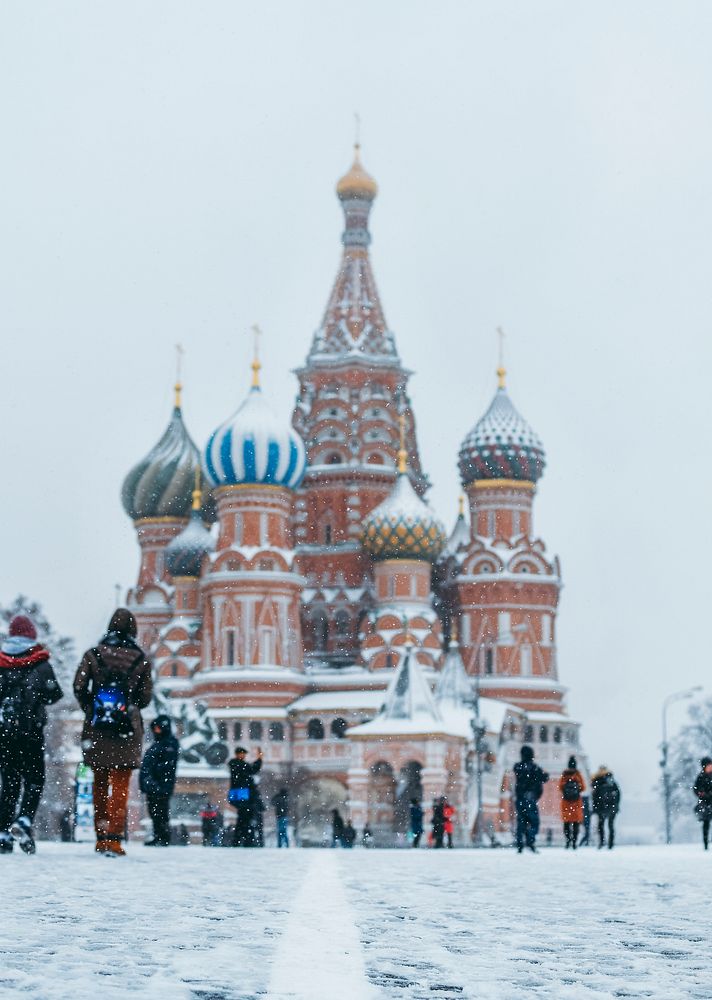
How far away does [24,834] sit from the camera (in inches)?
439

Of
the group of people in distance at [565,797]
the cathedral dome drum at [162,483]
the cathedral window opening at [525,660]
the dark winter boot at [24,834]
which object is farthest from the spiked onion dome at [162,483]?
the dark winter boot at [24,834]

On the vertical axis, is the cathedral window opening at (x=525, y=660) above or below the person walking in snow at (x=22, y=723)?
above

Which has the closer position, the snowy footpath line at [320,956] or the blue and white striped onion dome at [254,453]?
the snowy footpath line at [320,956]

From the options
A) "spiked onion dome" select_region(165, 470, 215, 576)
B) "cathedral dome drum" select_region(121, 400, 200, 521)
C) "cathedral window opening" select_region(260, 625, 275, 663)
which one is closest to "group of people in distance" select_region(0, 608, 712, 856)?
"cathedral window opening" select_region(260, 625, 275, 663)

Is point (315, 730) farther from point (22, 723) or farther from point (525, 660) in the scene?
point (22, 723)

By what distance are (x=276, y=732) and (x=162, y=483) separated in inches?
523

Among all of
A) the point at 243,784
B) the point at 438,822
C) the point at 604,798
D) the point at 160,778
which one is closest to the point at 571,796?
the point at 604,798

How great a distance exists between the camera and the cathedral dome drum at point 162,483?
68.9 m

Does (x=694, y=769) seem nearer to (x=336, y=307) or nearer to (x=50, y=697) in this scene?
(x=336, y=307)

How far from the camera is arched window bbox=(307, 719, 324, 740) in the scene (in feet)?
195

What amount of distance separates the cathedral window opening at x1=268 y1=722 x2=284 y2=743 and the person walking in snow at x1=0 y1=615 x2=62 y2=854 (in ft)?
158

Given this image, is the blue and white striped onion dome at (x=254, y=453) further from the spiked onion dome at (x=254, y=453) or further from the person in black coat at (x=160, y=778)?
the person in black coat at (x=160, y=778)

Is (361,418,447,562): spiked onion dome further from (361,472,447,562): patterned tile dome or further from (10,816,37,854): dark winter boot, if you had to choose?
(10,816,37,854): dark winter boot

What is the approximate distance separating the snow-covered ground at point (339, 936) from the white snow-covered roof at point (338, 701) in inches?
1924
